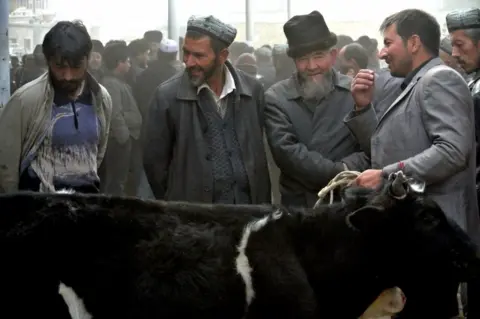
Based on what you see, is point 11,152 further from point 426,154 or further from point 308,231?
point 426,154

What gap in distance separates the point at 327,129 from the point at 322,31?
0.64 meters

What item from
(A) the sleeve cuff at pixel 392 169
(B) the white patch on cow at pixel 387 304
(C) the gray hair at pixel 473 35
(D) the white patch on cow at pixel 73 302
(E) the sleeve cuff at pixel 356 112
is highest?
(C) the gray hair at pixel 473 35

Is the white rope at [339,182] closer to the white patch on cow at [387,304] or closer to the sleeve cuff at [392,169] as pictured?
the sleeve cuff at [392,169]

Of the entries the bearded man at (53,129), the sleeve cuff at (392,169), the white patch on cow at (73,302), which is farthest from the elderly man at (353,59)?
the white patch on cow at (73,302)

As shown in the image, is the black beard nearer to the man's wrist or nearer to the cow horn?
the man's wrist

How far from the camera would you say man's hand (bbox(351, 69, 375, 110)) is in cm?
619

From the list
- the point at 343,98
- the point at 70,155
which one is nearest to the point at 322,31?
the point at 343,98

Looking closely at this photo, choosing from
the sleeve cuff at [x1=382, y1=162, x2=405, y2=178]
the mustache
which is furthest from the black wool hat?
the sleeve cuff at [x1=382, y1=162, x2=405, y2=178]

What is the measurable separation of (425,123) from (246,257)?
5.24 feet

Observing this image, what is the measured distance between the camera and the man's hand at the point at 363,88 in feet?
20.3

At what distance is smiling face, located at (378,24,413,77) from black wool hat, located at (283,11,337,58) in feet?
1.70

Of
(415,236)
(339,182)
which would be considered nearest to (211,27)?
(339,182)

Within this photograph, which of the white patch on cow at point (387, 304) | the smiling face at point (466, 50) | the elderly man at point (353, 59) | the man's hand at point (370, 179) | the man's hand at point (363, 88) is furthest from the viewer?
the elderly man at point (353, 59)

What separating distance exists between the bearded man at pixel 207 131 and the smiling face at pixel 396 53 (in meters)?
0.94
